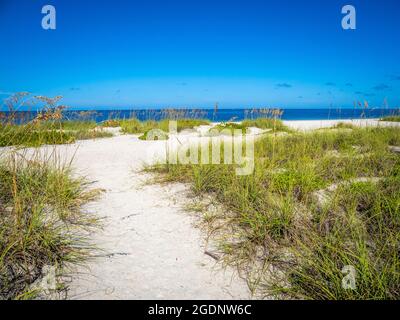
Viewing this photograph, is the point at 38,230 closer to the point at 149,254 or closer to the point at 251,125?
the point at 149,254

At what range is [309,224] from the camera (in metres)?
2.49

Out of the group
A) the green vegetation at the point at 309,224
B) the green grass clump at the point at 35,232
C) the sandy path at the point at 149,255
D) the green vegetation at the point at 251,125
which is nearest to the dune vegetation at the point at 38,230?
the green grass clump at the point at 35,232

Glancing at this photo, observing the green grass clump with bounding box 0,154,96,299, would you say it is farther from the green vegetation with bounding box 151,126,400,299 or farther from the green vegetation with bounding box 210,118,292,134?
the green vegetation with bounding box 210,118,292,134

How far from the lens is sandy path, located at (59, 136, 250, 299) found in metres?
1.82

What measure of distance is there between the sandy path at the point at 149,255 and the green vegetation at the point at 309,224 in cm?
21

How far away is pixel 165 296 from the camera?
5.81 ft

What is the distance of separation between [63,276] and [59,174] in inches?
59.0

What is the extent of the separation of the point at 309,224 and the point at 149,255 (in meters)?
1.39

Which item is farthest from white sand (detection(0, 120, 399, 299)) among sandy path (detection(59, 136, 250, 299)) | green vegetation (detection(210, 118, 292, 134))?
green vegetation (detection(210, 118, 292, 134))

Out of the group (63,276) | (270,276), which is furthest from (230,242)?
(63,276)

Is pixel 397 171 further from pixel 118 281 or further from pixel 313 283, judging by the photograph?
pixel 118 281

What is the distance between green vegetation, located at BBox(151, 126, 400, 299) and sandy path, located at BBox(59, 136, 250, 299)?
21 cm

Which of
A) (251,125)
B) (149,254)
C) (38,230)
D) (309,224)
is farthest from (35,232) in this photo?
(251,125)

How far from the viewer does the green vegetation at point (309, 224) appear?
1.77 m
